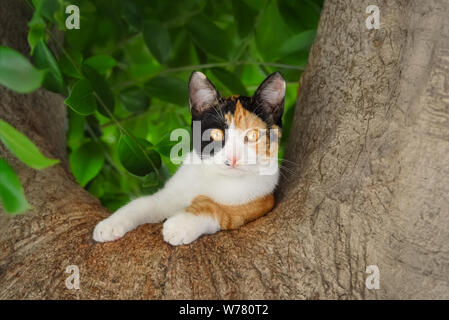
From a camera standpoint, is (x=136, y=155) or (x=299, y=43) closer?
(x=136, y=155)

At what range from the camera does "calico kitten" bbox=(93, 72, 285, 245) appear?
6.37 feet

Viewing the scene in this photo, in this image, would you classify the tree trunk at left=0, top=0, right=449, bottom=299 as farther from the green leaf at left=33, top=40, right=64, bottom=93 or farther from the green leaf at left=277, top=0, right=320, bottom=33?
the green leaf at left=277, top=0, right=320, bottom=33

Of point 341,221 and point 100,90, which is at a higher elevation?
point 100,90

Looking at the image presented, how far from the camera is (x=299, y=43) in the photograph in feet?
7.61

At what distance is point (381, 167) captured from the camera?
5.29ft

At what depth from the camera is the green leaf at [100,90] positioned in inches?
84.9

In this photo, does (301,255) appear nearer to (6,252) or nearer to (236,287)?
(236,287)

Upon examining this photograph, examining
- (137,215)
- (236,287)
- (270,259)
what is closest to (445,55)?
(270,259)

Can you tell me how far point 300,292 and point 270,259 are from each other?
0.51 feet

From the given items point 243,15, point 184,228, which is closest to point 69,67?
point 184,228

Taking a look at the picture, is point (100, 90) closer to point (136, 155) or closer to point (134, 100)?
point (136, 155)

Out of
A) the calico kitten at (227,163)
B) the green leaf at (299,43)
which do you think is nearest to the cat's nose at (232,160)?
the calico kitten at (227,163)

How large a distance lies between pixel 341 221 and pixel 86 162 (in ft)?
4.63

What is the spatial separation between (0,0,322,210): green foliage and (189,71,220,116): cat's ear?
0.66 feet
